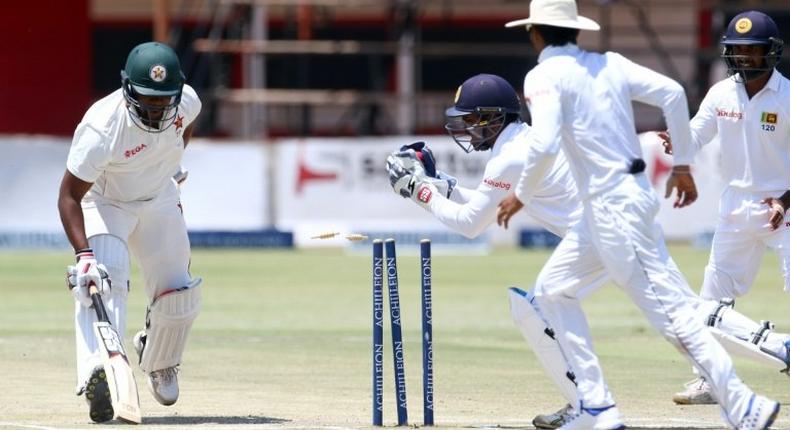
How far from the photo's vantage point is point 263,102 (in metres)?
25.8

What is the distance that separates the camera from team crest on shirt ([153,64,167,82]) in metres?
7.98

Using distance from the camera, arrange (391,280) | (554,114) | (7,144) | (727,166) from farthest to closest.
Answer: (7,144) < (727,166) < (391,280) < (554,114)

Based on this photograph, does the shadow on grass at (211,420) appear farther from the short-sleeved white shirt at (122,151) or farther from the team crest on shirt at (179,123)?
the team crest on shirt at (179,123)

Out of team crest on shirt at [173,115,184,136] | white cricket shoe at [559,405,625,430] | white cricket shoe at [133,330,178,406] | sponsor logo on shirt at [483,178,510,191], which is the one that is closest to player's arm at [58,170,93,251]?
team crest on shirt at [173,115,184,136]

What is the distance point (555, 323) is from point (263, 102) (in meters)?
18.8

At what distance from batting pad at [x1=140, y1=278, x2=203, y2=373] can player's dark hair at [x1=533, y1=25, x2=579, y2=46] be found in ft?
8.09

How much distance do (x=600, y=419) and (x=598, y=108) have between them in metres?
1.28

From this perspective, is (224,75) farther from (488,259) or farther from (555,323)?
(555,323)

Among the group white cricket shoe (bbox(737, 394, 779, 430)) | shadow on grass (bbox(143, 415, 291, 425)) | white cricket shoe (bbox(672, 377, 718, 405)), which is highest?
white cricket shoe (bbox(737, 394, 779, 430))

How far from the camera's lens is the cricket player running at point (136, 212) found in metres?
7.98

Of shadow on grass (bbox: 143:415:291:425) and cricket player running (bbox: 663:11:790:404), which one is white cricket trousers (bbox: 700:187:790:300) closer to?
cricket player running (bbox: 663:11:790:404)

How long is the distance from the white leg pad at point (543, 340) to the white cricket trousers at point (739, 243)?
1827 mm

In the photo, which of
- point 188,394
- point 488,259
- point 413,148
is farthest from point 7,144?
point 413,148

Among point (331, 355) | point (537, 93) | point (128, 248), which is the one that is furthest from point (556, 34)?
point (331, 355)
